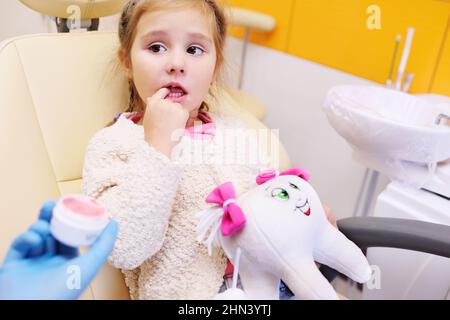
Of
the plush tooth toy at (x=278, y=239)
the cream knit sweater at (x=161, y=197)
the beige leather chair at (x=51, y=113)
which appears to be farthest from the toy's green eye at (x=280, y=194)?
the beige leather chair at (x=51, y=113)

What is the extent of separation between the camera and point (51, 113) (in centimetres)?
84

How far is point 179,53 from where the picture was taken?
78 centimetres

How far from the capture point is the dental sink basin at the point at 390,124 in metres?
0.92

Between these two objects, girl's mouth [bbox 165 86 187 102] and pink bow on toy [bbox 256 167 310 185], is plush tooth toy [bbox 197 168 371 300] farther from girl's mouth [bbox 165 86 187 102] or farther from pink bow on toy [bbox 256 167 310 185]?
girl's mouth [bbox 165 86 187 102]

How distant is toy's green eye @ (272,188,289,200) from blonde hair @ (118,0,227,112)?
1.33 feet

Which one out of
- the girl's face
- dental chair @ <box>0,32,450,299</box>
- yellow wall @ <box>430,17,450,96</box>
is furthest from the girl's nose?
yellow wall @ <box>430,17,450,96</box>

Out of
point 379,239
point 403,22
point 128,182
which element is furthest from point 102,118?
point 403,22

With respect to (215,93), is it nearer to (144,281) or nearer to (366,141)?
(366,141)

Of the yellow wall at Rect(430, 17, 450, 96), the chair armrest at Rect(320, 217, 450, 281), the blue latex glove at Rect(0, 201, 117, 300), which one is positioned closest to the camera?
the blue latex glove at Rect(0, 201, 117, 300)

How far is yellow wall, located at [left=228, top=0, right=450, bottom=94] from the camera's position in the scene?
1.24 m

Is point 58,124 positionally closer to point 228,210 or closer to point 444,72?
point 228,210

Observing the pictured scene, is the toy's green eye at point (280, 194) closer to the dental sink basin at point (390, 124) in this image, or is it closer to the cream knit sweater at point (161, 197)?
the cream knit sweater at point (161, 197)

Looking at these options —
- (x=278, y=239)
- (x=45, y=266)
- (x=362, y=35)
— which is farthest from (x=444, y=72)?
(x=45, y=266)

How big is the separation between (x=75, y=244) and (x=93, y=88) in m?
0.56
